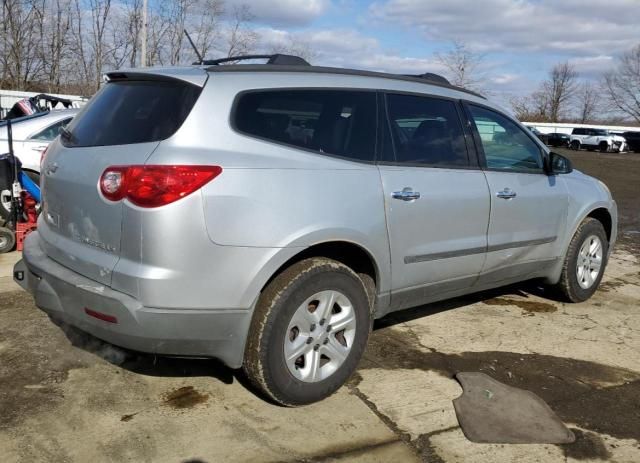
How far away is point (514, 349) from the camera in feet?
14.4

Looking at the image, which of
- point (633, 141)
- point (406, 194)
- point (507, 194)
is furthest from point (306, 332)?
point (633, 141)

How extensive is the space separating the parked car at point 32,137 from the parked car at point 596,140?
43558 mm

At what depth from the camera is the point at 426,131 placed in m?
4.05

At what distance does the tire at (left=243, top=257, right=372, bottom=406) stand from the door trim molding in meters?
0.49

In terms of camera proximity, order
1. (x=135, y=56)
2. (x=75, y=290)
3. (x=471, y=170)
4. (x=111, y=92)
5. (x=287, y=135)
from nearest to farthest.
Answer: (x=75, y=290) → (x=287, y=135) → (x=111, y=92) → (x=471, y=170) → (x=135, y=56)

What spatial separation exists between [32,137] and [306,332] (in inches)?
248

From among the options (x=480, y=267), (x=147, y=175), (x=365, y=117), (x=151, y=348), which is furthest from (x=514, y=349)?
(x=147, y=175)

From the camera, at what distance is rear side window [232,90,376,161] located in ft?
10.3

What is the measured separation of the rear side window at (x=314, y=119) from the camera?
3.14 metres

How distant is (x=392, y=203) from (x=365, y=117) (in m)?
Result: 0.55

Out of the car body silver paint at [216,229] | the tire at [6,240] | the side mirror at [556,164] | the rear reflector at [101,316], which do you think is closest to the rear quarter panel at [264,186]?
the car body silver paint at [216,229]

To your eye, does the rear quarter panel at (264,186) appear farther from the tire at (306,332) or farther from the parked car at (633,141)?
the parked car at (633,141)

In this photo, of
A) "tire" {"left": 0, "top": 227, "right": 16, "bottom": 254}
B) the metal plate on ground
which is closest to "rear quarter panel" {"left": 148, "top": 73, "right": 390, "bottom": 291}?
the metal plate on ground

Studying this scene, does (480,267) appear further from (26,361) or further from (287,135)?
(26,361)
